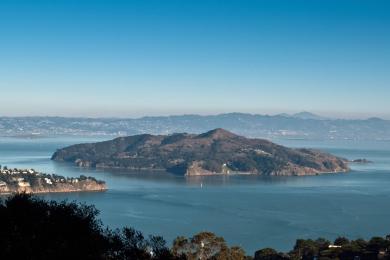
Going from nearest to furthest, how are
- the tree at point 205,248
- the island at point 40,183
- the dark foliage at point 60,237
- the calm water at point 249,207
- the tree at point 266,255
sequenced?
the dark foliage at point 60,237, the tree at point 205,248, the tree at point 266,255, the calm water at point 249,207, the island at point 40,183

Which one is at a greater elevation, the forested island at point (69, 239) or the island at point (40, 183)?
the forested island at point (69, 239)

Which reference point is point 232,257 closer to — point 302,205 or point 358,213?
point 358,213

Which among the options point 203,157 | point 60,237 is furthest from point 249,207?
point 203,157

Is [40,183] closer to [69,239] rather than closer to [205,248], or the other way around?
[205,248]

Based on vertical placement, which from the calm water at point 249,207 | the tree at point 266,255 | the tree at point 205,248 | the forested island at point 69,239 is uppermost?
the forested island at point 69,239

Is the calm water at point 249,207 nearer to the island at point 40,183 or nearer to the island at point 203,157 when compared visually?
the island at point 40,183

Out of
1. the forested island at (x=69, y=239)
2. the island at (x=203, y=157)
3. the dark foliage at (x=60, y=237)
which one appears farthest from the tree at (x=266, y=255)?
the island at (x=203, y=157)
